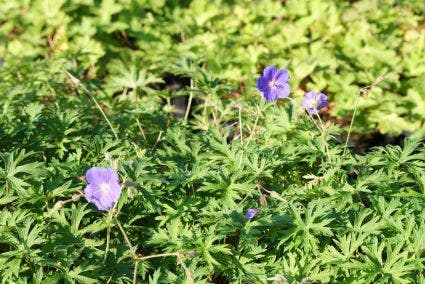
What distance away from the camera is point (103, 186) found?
219 cm

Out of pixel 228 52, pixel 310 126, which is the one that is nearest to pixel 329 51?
pixel 228 52

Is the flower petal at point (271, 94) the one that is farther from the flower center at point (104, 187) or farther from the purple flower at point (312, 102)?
the flower center at point (104, 187)

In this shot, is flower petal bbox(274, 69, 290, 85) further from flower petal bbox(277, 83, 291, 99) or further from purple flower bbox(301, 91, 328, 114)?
purple flower bbox(301, 91, 328, 114)

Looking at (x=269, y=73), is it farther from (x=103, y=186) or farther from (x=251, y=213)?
(x=103, y=186)

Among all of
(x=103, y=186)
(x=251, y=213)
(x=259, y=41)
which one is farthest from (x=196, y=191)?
(x=259, y=41)

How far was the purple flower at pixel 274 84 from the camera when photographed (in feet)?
8.94

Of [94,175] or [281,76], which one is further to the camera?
[281,76]

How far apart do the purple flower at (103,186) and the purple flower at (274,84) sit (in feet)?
2.75

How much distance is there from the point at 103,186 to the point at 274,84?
934 millimetres

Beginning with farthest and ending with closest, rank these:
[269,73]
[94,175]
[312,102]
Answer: [312,102], [269,73], [94,175]

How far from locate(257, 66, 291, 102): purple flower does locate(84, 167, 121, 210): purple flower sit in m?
0.84

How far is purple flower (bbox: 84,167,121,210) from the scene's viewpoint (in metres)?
2.16

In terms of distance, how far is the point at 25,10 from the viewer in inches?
202

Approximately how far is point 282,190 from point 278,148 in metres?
0.27
